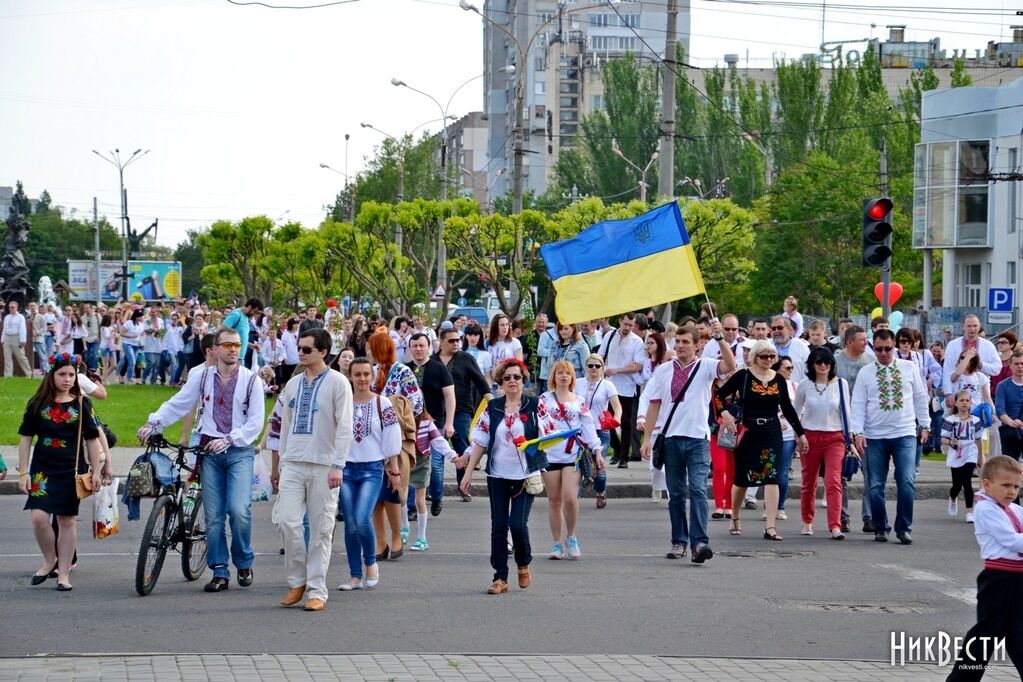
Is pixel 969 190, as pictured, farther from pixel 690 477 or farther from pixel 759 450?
pixel 690 477

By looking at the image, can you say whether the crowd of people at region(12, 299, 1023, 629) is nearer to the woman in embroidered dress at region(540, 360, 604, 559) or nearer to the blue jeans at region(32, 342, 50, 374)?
the woman in embroidered dress at region(540, 360, 604, 559)

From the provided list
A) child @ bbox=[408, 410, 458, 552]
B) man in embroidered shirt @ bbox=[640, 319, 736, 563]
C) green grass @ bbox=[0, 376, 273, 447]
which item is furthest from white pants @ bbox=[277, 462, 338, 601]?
green grass @ bbox=[0, 376, 273, 447]

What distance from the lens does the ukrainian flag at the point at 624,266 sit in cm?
1463

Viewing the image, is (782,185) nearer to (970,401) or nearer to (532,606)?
(970,401)

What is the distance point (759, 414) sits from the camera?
13.2 metres

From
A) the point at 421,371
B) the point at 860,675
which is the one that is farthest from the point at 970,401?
the point at 860,675

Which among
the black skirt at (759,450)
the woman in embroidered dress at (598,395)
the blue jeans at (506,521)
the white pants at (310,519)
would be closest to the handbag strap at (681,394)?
the black skirt at (759,450)

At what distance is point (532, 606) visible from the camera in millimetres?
10008

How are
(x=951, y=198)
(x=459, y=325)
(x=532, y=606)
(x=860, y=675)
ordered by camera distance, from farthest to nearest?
(x=951, y=198), (x=459, y=325), (x=532, y=606), (x=860, y=675)

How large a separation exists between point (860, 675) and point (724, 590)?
281 cm

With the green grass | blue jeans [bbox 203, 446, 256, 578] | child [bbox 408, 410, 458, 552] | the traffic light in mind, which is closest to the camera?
blue jeans [bbox 203, 446, 256, 578]

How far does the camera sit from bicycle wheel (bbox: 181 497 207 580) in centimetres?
1063

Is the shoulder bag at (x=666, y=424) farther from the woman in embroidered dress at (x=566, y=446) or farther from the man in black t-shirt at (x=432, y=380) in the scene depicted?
the man in black t-shirt at (x=432, y=380)

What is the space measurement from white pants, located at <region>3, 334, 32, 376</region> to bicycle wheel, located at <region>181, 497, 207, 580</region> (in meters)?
27.2
